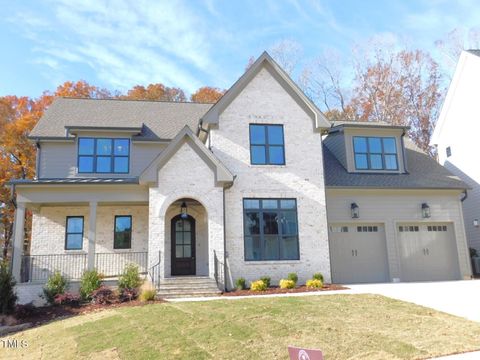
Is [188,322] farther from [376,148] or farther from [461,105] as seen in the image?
[461,105]

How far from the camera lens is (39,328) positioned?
1161 cm

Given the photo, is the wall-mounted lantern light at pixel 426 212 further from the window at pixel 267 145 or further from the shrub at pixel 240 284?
the shrub at pixel 240 284

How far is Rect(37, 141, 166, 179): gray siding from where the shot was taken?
62.4 ft

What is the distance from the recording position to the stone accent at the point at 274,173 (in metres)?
16.9

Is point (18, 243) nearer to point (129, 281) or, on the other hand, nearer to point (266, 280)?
point (129, 281)

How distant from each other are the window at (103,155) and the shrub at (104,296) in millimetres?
6695

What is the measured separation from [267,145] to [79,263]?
938 cm

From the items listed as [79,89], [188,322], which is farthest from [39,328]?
[79,89]

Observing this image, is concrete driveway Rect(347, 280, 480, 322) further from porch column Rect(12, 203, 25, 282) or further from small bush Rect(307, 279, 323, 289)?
porch column Rect(12, 203, 25, 282)

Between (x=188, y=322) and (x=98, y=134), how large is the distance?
12144 mm

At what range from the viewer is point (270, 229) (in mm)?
17266

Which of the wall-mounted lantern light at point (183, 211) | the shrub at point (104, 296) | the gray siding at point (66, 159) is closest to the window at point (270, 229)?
the wall-mounted lantern light at point (183, 211)

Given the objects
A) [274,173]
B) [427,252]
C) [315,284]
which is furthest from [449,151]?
[315,284]

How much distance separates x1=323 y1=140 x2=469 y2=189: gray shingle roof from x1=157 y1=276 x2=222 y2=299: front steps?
6.85 metres
